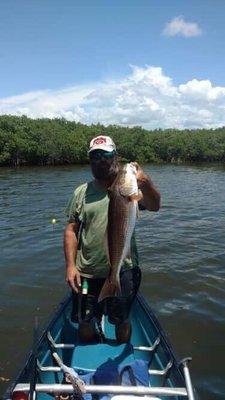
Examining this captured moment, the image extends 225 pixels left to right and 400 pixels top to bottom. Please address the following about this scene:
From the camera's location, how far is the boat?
467 cm

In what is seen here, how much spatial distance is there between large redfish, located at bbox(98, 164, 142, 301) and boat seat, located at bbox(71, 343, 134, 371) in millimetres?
1620

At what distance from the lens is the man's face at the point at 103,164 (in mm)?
5062

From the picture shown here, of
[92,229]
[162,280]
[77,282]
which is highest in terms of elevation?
[92,229]

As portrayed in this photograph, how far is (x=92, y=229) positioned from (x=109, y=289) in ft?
2.48

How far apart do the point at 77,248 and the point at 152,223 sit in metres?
15.4

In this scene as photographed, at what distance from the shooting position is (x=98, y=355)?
6.25 meters

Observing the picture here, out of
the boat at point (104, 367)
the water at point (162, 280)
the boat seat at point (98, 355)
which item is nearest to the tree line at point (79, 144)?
the water at point (162, 280)

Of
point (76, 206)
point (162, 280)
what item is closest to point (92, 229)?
point (76, 206)

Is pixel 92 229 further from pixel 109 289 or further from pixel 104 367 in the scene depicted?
pixel 104 367

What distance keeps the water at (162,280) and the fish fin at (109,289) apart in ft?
11.2

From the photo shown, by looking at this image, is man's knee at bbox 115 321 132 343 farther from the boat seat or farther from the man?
the boat seat

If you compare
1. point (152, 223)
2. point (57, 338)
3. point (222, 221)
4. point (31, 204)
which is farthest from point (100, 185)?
point (31, 204)

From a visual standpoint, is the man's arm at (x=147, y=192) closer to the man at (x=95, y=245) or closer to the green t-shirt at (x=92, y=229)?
the man at (x=95, y=245)

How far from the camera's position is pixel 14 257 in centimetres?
1503
